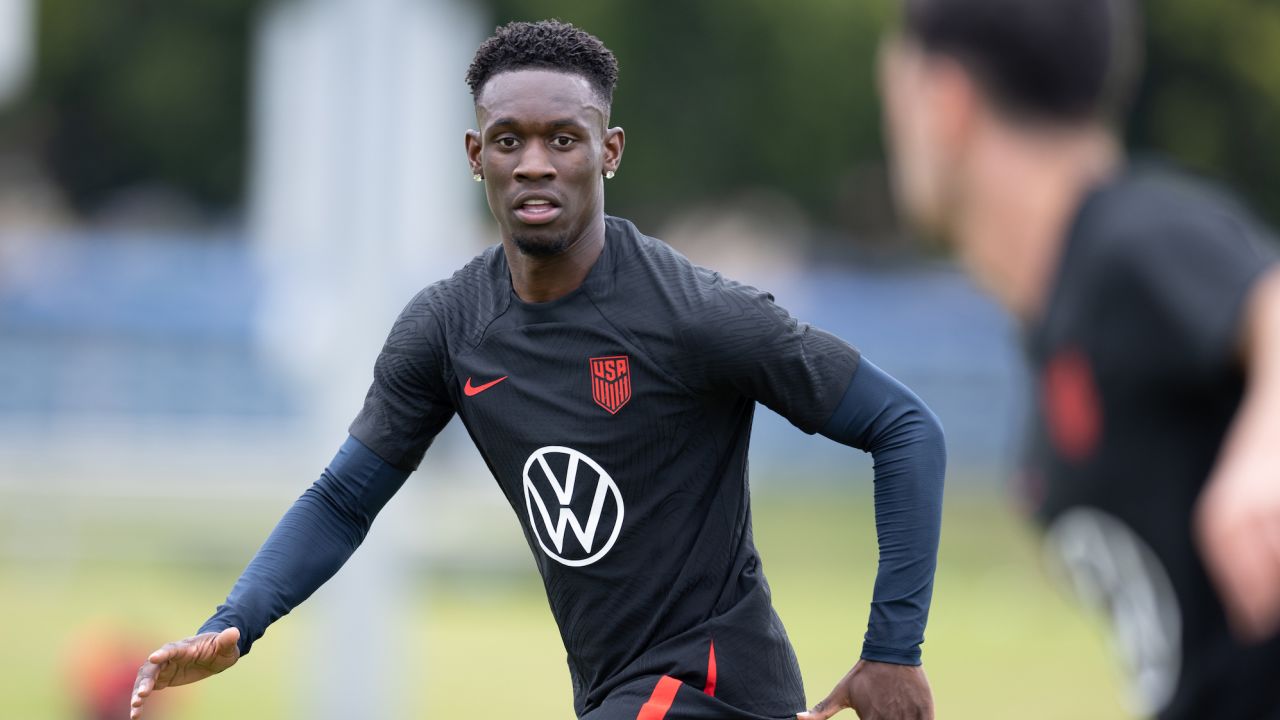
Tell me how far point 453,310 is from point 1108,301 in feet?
5.85

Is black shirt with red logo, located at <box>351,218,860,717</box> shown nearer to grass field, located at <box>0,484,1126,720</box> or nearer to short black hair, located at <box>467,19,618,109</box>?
short black hair, located at <box>467,19,618,109</box>

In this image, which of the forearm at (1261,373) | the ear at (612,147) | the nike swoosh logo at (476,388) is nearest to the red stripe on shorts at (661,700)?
the nike swoosh logo at (476,388)

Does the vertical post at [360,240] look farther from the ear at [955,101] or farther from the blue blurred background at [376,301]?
the ear at [955,101]

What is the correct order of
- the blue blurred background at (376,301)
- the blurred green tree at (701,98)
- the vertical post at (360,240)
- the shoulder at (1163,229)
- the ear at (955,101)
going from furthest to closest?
1. the blurred green tree at (701,98)
2. the blue blurred background at (376,301)
3. the vertical post at (360,240)
4. the ear at (955,101)
5. the shoulder at (1163,229)

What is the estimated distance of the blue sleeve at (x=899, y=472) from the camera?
435cm

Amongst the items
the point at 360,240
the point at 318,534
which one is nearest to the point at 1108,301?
the point at 318,534

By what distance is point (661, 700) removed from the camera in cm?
432

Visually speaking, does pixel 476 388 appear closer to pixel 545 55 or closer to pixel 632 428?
pixel 632 428

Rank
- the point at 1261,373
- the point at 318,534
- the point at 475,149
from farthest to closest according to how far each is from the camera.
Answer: the point at 318,534, the point at 475,149, the point at 1261,373

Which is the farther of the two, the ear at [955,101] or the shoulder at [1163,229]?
the ear at [955,101]

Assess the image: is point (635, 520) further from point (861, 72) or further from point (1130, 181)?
point (861, 72)

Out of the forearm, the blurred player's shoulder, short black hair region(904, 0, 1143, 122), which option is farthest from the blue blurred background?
the forearm

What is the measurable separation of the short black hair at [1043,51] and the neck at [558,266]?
1060 mm

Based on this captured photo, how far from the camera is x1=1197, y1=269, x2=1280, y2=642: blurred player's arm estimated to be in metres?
2.56
